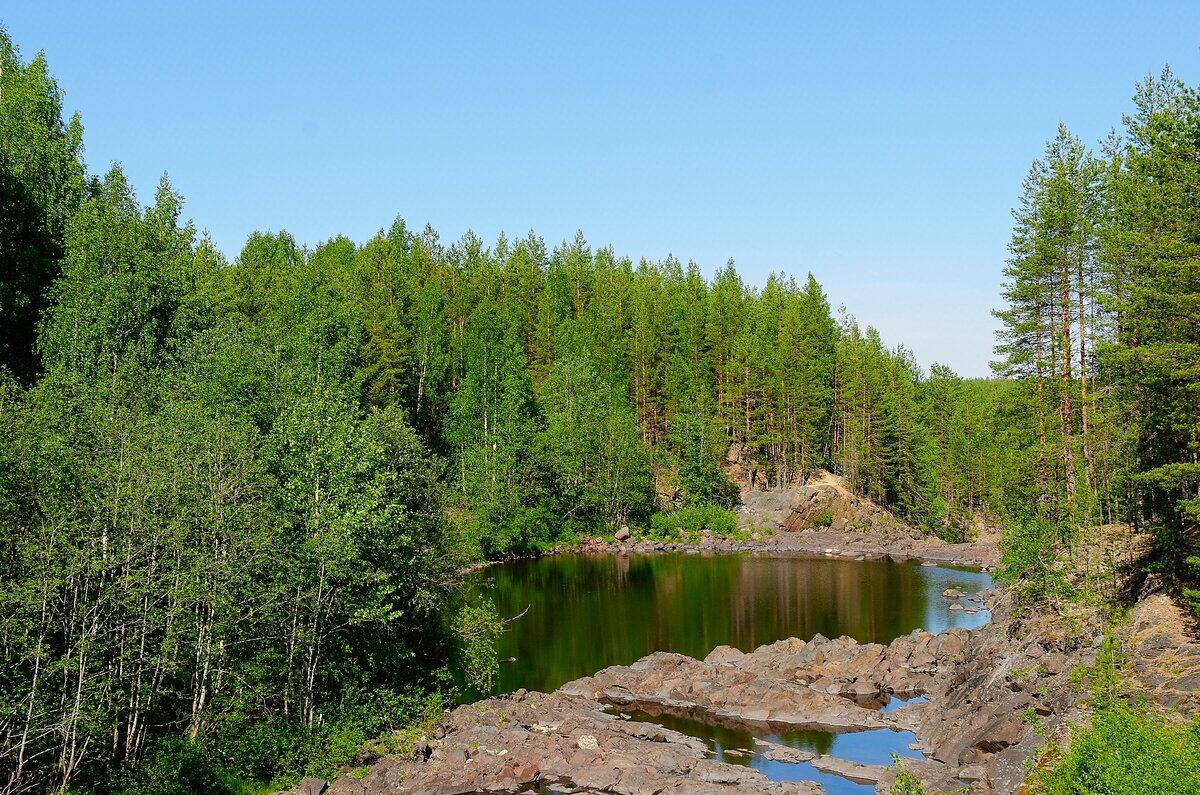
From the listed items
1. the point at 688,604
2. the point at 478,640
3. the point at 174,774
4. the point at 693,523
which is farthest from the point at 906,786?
the point at 693,523

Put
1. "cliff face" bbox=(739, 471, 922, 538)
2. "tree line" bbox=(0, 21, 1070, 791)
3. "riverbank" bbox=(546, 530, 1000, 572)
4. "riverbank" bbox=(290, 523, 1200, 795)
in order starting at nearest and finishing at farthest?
"tree line" bbox=(0, 21, 1070, 791) < "riverbank" bbox=(290, 523, 1200, 795) < "riverbank" bbox=(546, 530, 1000, 572) < "cliff face" bbox=(739, 471, 922, 538)

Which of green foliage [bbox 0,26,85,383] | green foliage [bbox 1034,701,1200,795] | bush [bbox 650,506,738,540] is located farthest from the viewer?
bush [bbox 650,506,738,540]

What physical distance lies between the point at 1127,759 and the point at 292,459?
84.9 feet

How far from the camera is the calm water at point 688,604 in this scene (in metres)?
46.5

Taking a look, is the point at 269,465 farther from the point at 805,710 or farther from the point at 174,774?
the point at 805,710

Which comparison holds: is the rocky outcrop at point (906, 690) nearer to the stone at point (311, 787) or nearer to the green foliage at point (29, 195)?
the stone at point (311, 787)

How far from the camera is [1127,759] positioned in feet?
61.1

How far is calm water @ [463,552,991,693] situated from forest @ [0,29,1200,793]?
591cm

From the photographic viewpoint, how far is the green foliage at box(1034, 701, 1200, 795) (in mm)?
17516

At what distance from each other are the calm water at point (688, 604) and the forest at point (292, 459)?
5907mm

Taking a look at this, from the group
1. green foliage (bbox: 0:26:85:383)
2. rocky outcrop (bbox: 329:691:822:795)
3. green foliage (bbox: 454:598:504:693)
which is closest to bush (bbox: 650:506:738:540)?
green foliage (bbox: 454:598:504:693)

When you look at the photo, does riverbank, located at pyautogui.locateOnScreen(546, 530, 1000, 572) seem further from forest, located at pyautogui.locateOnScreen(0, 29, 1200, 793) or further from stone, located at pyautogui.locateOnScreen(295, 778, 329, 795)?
stone, located at pyautogui.locateOnScreen(295, 778, 329, 795)

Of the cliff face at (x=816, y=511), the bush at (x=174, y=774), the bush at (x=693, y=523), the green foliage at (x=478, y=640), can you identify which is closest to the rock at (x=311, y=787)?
the bush at (x=174, y=774)

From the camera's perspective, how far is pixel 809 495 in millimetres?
91375
